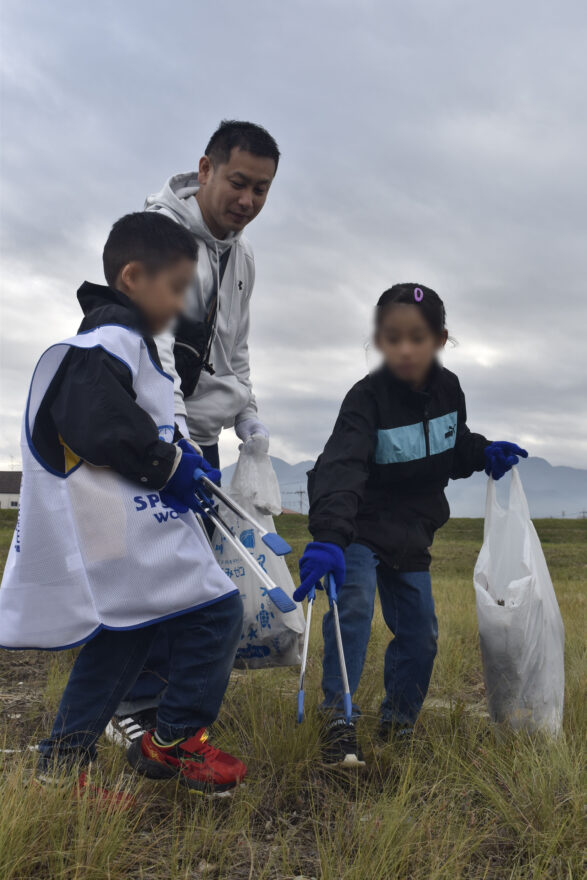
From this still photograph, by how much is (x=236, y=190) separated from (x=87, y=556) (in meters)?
1.51

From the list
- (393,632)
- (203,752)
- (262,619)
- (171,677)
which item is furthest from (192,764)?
(393,632)

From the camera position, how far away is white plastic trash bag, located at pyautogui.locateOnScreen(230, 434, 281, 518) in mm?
2928

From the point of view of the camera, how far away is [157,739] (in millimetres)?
2150

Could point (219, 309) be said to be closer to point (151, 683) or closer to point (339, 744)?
point (151, 683)

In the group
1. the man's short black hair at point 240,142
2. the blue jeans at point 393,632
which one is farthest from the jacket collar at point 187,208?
the blue jeans at point 393,632

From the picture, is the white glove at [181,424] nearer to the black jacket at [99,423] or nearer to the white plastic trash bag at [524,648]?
the black jacket at [99,423]

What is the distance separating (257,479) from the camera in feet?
9.66

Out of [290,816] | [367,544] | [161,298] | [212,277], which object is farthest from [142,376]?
[290,816]

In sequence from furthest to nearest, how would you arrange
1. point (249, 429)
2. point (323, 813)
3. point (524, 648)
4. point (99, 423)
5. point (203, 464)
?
1. point (249, 429)
2. point (524, 648)
3. point (203, 464)
4. point (323, 813)
5. point (99, 423)

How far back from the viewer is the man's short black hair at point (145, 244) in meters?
2.26

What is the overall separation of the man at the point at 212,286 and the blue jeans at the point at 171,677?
0.57 m

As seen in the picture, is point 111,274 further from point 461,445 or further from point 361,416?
point 461,445

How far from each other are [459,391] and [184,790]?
5.72 feet

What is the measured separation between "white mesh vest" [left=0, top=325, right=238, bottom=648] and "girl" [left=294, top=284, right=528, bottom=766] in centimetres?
67
